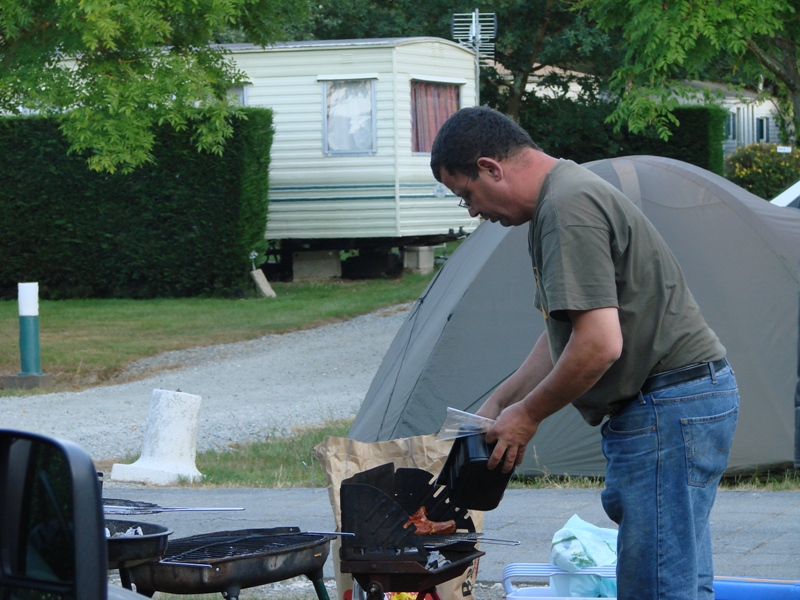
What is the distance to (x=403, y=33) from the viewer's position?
84.9 ft

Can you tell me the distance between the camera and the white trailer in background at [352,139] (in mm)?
17891

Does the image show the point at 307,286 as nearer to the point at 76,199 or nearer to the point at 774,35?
the point at 76,199

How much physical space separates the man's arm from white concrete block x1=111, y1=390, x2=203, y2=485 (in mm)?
4669

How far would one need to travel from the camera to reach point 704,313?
6.45 meters

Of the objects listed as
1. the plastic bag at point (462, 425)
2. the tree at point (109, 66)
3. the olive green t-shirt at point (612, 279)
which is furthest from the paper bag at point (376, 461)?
the tree at point (109, 66)

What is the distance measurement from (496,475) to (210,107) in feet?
31.8

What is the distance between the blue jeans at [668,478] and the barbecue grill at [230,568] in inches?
38.3

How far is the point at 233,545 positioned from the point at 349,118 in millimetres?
15213

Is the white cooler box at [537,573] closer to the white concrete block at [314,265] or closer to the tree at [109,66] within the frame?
the tree at [109,66]

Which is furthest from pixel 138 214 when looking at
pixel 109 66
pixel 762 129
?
pixel 762 129

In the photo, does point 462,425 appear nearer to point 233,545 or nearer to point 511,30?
point 233,545

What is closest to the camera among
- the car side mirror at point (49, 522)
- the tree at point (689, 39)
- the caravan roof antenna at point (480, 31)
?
the car side mirror at point (49, 522)

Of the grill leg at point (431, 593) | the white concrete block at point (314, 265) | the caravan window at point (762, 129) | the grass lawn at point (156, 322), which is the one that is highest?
the caravan window at point (762, 129)

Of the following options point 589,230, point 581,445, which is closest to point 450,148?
point 589,230
